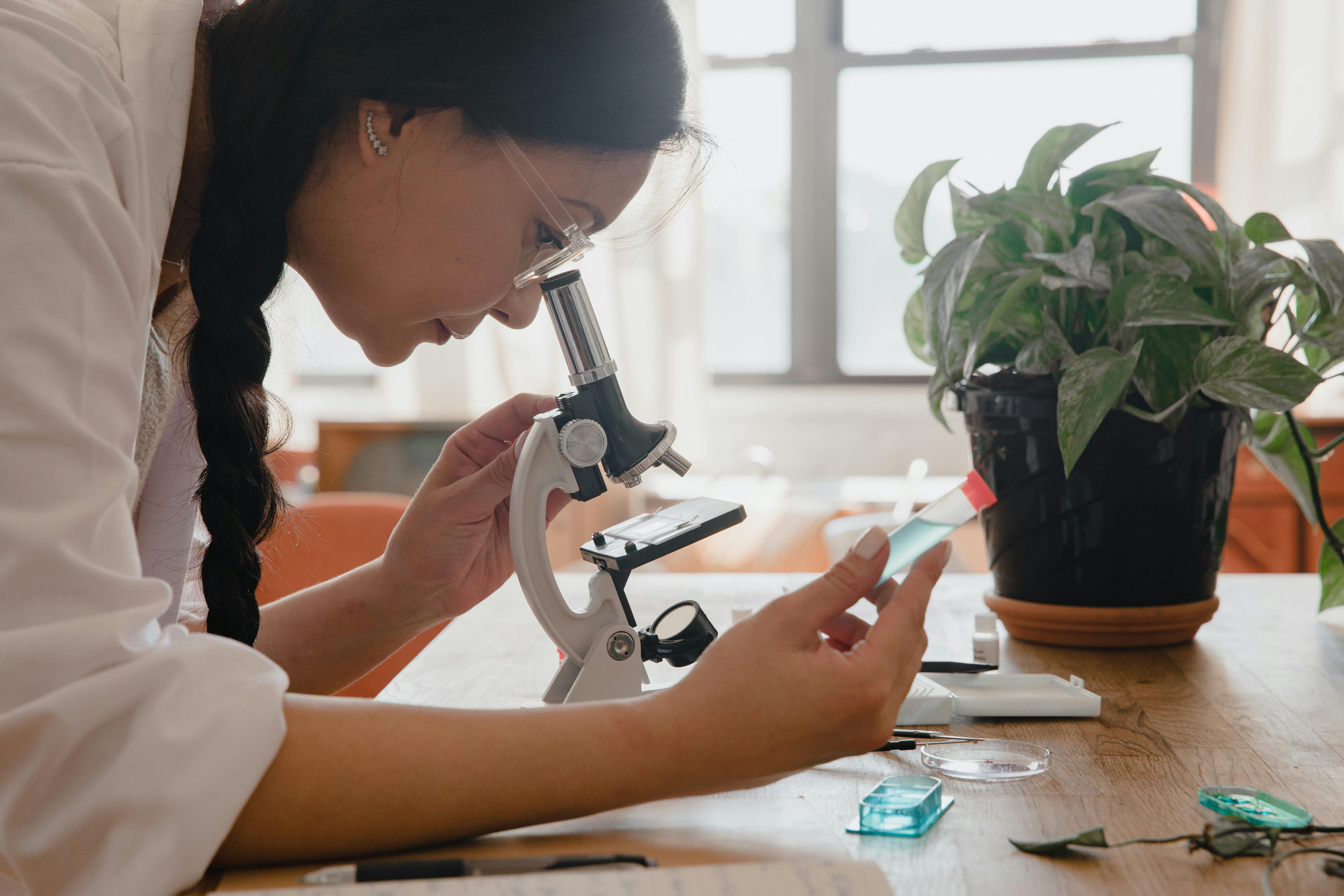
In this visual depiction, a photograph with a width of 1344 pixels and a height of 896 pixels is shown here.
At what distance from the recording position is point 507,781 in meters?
0.56

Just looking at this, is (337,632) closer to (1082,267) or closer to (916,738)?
(916,738)

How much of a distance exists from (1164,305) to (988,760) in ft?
1.39

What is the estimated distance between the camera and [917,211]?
112 centimetres

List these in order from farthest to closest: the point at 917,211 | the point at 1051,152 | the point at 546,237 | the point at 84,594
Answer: the point at 917,211 < the point at 1051,152 < the point at 546,237 < the point at 84,594

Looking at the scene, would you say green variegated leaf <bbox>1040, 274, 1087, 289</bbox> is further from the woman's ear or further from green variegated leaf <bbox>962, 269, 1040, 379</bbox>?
the woman's ear

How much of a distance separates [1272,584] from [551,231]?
0.99 metres

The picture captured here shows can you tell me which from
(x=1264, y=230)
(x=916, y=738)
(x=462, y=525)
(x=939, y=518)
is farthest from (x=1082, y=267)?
(x=462, y=525)

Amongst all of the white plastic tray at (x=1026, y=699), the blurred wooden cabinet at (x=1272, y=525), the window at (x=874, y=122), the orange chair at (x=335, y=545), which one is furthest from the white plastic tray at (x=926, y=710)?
the window at (x=874, y=122)

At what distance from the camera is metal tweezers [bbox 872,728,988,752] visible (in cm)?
75

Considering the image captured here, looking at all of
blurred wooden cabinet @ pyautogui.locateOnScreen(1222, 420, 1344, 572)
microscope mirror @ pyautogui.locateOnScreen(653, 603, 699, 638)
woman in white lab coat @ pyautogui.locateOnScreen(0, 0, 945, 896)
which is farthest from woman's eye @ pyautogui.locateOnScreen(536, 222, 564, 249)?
blurred wooden cabinet @ pyautogui.locateOnScreen(1222, 420, 1344, 572)

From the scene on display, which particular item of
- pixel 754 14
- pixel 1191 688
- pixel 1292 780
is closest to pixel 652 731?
pixel 1292 780

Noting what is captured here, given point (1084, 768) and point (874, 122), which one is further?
point (874, 122)

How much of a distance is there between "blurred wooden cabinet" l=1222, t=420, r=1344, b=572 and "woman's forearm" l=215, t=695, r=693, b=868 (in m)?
2.69

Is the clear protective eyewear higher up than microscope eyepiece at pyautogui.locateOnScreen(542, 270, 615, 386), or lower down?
higher up
